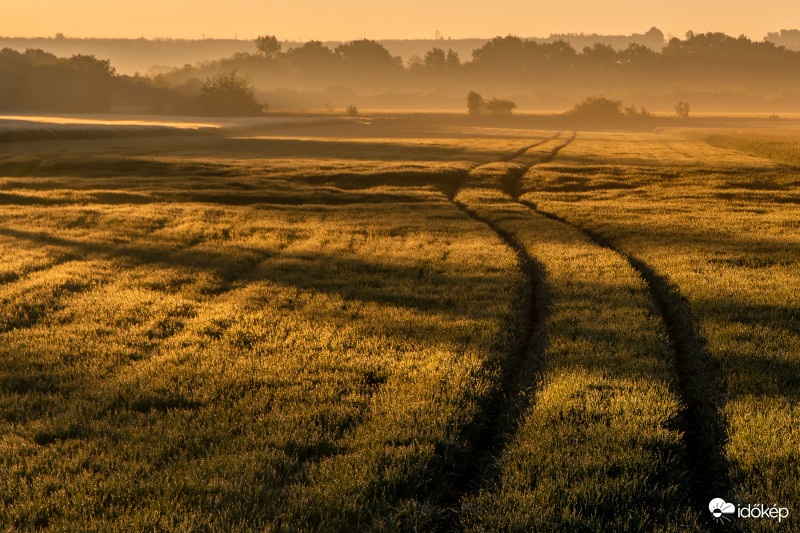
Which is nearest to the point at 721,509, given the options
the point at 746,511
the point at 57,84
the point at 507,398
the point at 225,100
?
the point at 746,511

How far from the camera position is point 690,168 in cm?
4553

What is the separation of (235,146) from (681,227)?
5124cm

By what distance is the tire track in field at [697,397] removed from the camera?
727 cm

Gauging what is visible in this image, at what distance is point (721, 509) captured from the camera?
21.6 feet

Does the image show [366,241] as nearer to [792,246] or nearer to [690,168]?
[792,246]

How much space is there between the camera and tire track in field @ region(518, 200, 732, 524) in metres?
7.27

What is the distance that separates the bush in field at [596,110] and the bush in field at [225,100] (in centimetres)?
7292

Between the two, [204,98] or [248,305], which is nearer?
[248,305]

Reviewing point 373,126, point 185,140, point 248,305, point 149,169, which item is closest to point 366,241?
point 248,305

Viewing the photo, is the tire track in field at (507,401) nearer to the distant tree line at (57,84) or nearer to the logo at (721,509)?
the logo at (721,509)

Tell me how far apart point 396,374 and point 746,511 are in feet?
16.2

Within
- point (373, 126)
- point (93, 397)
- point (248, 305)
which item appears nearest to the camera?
point (93, 397)

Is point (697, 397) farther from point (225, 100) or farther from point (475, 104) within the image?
point (475, 104)

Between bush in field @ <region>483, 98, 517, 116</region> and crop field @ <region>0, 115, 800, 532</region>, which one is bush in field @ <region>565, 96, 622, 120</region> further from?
crop field @ <region>0, 115, 800, 532</region>
